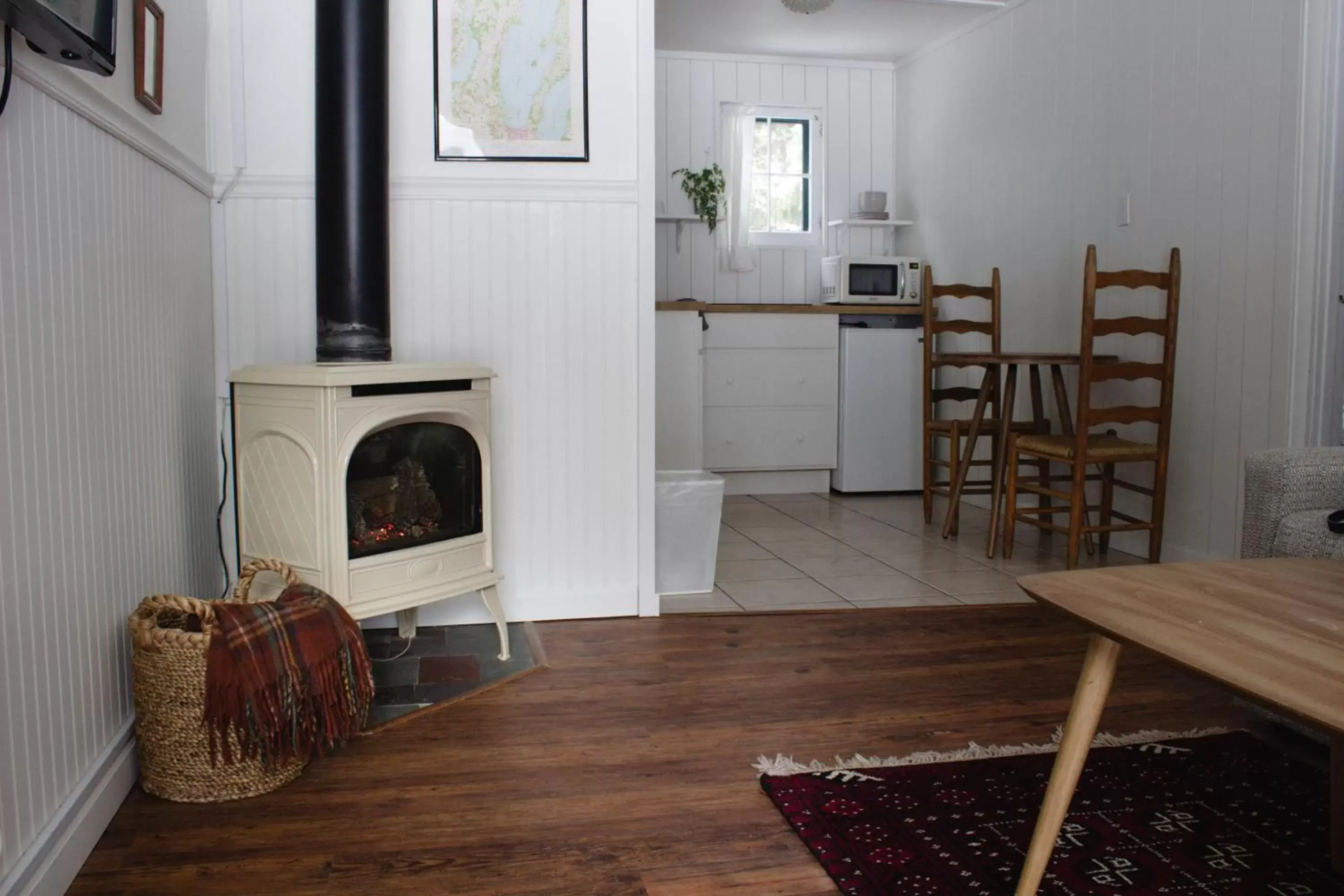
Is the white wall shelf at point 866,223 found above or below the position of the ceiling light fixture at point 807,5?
below

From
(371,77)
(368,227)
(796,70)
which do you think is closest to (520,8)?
(371,77)

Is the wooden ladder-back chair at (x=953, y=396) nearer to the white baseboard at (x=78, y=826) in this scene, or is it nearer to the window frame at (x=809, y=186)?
the window frame at (x=809, y=186)

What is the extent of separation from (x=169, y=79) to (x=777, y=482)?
373 cm

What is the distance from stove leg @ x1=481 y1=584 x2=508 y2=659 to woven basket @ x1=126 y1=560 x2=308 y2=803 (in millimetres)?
762

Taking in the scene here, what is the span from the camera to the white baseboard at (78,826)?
1469 millimetres

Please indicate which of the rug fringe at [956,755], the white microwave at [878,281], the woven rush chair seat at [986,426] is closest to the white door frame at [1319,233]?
the woven rush chair seat at [986,426]

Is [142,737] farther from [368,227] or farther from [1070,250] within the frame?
[1070,250]

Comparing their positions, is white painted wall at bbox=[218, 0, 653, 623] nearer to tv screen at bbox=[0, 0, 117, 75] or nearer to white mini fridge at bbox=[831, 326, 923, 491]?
tv screen at bbox=[0, 0, 117, 75]

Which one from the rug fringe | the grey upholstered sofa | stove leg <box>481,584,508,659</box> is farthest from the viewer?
stove leg <box>481,584,508,659</box>

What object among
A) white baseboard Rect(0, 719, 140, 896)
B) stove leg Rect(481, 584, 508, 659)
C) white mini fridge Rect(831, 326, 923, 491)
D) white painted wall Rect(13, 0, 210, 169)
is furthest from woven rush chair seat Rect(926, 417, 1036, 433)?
white baseboard Rect(0, 719, 140, 896)

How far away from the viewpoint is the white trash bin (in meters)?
3.33

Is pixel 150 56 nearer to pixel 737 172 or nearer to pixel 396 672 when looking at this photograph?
pixel 396 672

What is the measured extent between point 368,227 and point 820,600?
5.57ft

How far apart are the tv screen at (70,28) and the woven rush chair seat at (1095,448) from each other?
9.86 ft
